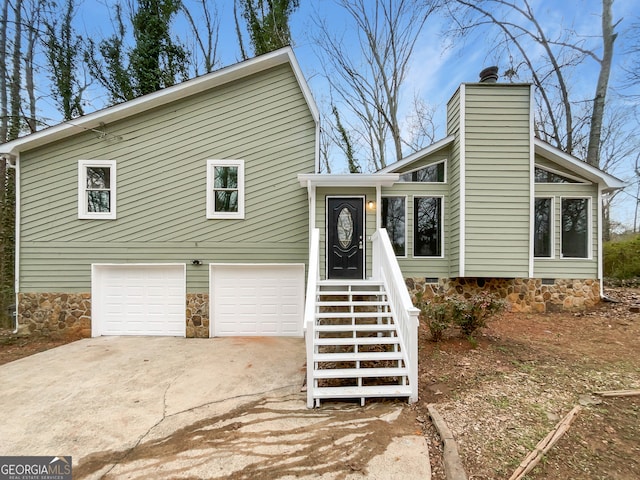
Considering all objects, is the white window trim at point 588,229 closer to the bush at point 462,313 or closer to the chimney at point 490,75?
the chimney at point 490,75

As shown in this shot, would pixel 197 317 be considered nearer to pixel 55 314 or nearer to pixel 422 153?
pixel 55 314

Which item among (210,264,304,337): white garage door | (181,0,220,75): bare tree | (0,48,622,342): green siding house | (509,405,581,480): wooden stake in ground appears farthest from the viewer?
(181,0,220,75): bare tree

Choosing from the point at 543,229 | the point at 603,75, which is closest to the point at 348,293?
the point at 543,229

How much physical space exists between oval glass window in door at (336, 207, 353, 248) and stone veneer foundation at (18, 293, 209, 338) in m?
5.87

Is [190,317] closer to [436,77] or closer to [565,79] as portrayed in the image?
[436,77]

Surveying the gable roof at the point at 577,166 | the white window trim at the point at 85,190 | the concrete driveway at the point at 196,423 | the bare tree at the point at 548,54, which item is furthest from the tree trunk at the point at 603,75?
the white window trim at the point at 85,190

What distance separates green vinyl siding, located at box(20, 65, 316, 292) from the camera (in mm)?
6188

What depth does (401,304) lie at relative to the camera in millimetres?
3695

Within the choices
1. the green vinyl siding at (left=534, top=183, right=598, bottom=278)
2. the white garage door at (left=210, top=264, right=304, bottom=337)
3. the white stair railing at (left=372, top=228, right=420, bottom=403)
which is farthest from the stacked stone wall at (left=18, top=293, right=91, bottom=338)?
the green vinyl siding at (left=534, top=183, right=598, bottom=278)

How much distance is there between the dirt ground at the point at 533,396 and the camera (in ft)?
7.25

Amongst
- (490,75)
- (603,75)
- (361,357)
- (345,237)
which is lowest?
(361,357)

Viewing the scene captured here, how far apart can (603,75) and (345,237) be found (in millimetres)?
11416

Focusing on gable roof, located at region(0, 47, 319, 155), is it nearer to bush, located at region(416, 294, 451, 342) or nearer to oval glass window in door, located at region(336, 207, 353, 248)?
oval glass window in door, located at region(336, 207, 353, 248)

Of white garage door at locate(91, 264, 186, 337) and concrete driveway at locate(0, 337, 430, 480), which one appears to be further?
white garage door at locate(91, 264, 186, 337)
